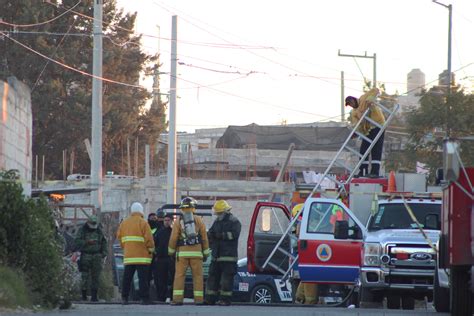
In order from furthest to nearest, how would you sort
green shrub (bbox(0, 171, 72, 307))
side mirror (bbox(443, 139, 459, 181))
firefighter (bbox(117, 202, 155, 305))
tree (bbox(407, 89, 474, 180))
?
1. tree (bbox(407, 89, 474, 180))
2. firefighter (bbox(117, 202, 155, 305))
3. green shrub (bbox(0, 171, 72, 307))
4. side mirror (bbox(443, 139, 459, 181))

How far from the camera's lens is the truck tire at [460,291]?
1478cm

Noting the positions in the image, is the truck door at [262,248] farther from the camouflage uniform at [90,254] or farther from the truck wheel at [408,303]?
the camouflage uniform at [90,254]

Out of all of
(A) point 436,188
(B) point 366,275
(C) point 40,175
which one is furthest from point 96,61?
(C) point 40,175

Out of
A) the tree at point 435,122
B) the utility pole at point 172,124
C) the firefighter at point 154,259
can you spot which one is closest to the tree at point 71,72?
the utility pole at point 172,124

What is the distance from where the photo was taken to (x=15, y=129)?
20.9 m

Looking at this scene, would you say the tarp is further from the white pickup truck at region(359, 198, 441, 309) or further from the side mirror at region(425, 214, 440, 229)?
the side mirror at region(425, 214, 440, 229)

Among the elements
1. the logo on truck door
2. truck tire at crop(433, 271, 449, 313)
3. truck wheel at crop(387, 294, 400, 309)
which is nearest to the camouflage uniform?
the logo on truck door

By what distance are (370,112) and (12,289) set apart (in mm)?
8797

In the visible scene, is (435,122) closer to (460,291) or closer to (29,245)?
(29,245)

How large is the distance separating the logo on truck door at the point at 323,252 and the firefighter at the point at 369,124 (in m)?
2.26

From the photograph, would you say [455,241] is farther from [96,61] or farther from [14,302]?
[96,61]

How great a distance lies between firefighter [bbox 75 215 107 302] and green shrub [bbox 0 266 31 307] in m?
4.81

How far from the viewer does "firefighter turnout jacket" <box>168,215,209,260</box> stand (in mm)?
19750

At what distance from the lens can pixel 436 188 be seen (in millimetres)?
22188
